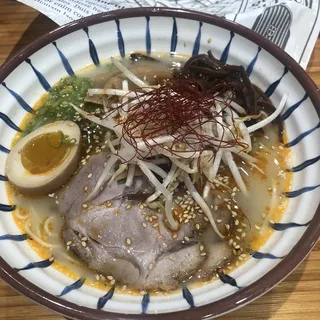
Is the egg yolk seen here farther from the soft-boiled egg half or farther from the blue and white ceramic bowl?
the blue and white ceramic bowl

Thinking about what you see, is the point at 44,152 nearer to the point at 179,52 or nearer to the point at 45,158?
the point at 45,158

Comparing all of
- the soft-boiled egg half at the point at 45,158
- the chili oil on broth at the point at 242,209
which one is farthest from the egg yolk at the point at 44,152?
the chili oil on broth at the point at 242,209

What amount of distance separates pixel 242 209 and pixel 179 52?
0.85 metres

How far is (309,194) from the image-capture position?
144cm

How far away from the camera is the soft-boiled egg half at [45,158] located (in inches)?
61.1

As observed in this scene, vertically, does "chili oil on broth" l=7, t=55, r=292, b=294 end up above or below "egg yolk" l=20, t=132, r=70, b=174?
below

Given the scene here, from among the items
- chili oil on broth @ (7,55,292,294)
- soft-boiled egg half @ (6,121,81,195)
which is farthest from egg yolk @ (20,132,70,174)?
chili oil on broth @ (7,55,292,294)

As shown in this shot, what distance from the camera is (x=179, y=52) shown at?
2.00 meters

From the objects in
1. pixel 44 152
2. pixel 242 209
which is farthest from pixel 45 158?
pixel 242 209

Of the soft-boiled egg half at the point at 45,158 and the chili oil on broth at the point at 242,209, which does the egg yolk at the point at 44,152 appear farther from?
the chili oil on broth at the point at 242,209

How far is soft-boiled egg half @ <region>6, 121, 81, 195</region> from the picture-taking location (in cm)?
155

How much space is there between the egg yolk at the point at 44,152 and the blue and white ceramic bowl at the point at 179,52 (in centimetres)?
12

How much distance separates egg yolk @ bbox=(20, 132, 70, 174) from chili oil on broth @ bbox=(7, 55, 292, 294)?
11 centimetres

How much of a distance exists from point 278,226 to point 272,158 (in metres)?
0.32
